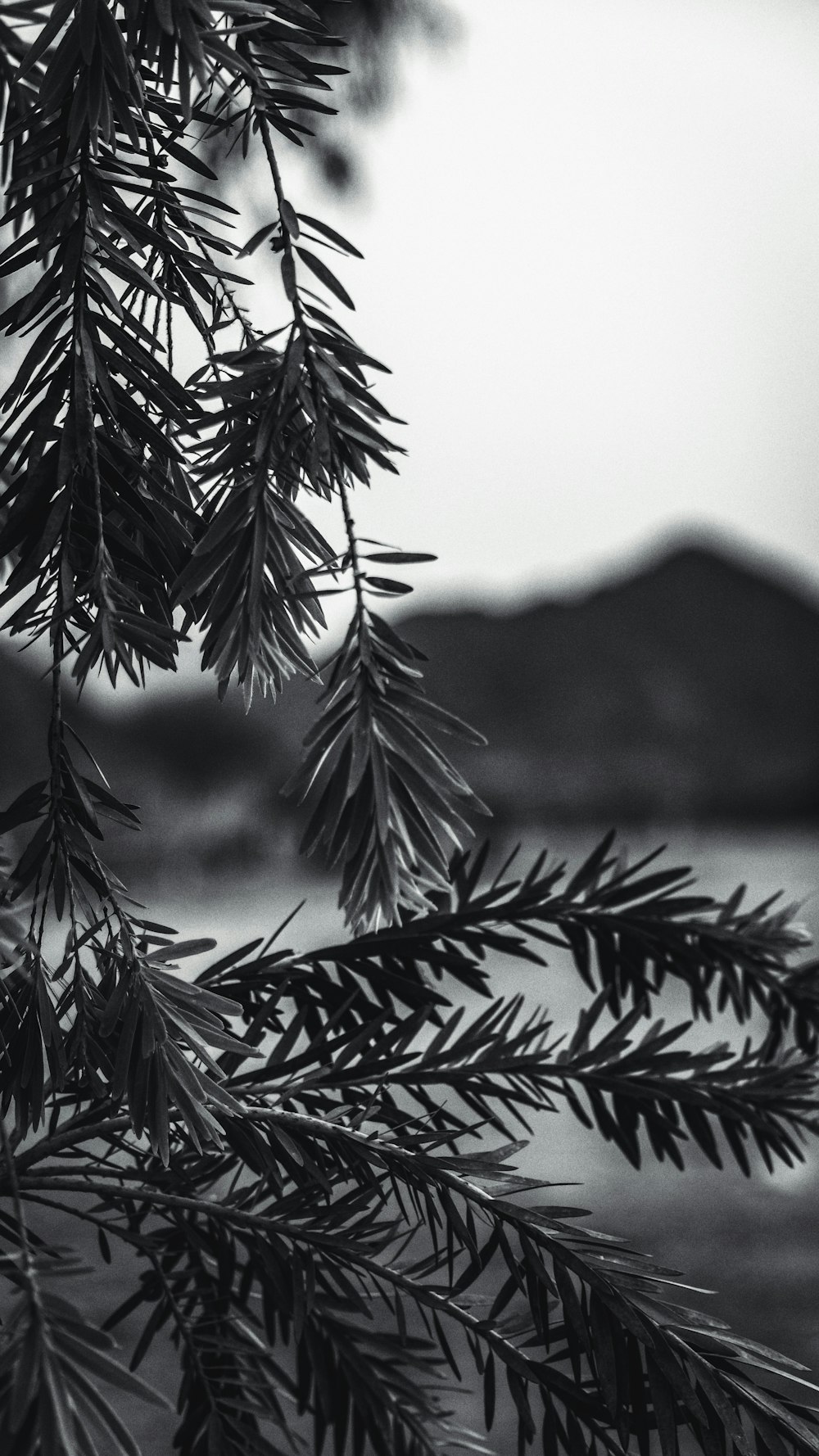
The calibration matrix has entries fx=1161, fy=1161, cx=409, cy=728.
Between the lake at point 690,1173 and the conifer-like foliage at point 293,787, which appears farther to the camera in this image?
the lake at point 690,1173

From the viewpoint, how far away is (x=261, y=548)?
36 cm

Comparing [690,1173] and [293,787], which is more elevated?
[690,1173]

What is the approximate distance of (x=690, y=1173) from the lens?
3.54 meters

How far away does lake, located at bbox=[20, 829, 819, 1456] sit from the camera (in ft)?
9.48

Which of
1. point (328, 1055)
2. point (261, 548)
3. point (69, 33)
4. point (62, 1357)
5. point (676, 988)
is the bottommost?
point (62, 1357)

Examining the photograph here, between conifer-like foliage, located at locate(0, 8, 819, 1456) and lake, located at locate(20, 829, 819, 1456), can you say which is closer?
conifer-like foliage, located at locate(0, 8, 819, 1456)

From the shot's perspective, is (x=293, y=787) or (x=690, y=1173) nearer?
(x=293, y=787)

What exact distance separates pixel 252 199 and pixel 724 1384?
1.13 m

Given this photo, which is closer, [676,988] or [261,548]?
[261,548]

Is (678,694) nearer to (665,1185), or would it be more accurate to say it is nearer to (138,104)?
(665,1185)

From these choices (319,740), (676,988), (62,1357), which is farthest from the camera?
(676,988)

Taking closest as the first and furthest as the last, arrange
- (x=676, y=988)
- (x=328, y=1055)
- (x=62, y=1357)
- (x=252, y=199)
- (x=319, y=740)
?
(x=62, y=1357), (x=319, y=740), (x=328, y=1055), (x=252, y=199), (x=676, y=988)

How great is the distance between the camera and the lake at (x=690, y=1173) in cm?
289

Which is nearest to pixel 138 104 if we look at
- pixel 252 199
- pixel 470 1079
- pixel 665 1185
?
pixel 470 1079
